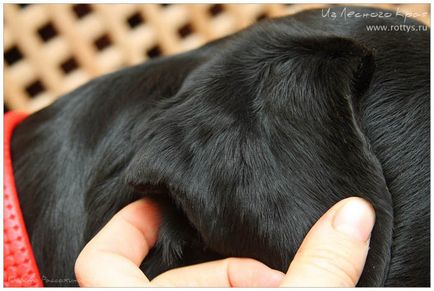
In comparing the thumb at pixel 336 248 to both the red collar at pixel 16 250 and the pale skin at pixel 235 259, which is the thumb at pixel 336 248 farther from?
the red collar at pixel 16 250

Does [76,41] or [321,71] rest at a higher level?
[321,71]

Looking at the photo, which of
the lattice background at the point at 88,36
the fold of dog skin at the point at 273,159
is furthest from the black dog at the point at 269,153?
the lattice background at the point at 88,36

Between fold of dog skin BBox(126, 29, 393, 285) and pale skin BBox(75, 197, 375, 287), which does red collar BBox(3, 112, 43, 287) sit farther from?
fold of dog skin BBox(126, 29, 393, 285)

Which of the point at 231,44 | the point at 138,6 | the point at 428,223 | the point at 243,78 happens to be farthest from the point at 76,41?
the point at 428,223

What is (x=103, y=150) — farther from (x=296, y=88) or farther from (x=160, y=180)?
(x=296, y=88)

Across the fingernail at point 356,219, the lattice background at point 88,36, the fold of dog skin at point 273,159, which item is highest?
the fold of dog skin at point 273,159

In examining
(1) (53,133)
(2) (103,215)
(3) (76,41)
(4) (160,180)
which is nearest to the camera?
(4) (160,180)

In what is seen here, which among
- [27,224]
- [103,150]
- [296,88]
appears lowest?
[27,224]
